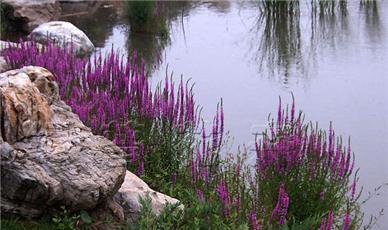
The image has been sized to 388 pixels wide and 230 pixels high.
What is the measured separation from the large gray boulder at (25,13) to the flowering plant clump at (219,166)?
679 cm

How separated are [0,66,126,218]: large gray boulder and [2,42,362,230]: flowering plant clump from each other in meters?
0.35

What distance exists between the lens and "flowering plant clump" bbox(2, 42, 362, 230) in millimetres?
3537

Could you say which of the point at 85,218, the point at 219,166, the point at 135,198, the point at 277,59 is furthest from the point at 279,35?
the point at 85,218

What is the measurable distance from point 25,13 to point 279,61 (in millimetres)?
4832

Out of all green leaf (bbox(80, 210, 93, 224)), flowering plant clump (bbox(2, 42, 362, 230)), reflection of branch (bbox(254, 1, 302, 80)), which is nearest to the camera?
green leaf (bbox(80, 210, 93, 224))

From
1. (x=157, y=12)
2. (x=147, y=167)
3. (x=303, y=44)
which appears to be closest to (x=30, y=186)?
(x=147, y=167)

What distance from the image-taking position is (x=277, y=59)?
931 cm

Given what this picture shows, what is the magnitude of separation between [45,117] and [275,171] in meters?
1.41

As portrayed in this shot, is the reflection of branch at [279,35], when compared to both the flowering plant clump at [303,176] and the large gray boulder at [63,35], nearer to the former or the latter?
the large gray boulder at [63,35]

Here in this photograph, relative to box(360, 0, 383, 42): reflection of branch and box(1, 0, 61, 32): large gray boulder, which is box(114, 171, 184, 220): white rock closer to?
box(360, 0, 383, 42): reflection of branch

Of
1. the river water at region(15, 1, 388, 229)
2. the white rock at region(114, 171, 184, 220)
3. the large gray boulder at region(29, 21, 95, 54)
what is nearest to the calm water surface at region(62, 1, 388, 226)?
the river water at region(15, 1, 388, 229)

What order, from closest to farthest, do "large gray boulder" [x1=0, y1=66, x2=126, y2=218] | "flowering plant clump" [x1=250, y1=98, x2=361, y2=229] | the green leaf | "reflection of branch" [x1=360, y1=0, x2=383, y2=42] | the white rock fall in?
"large gray boulder" [x1=0, y1=66, x2=126, y2=218] → the green leaf → the white rock → "flowering plant clump" [x1=250, y1=98, x2=361, y2=229] → "reflection of branch" [x1=360, y1=0, x2=383, y2=42]

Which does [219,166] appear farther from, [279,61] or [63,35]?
[63,35]

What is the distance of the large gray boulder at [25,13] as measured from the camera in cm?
1142
